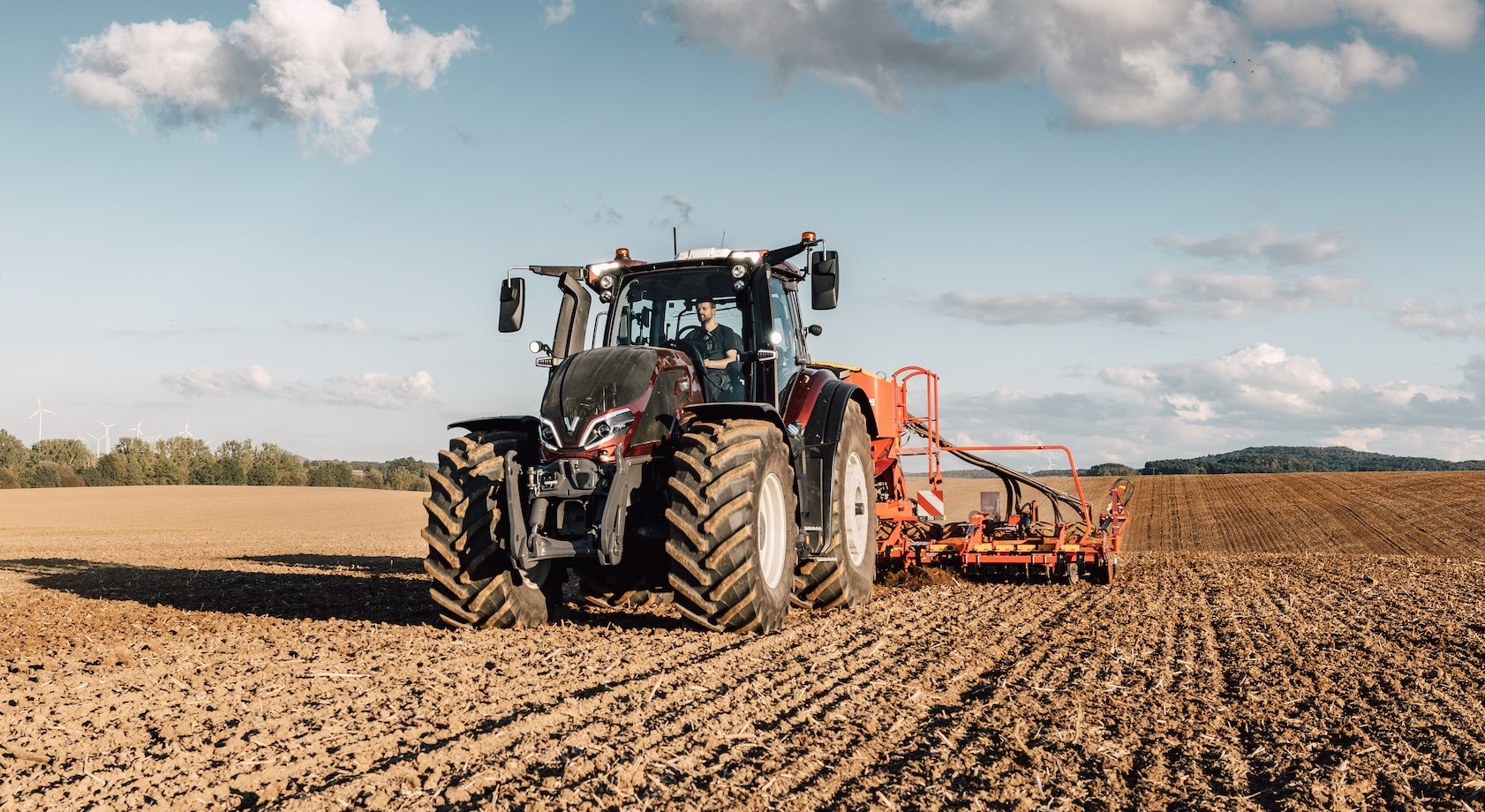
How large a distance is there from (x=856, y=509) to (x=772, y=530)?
6.99 ft

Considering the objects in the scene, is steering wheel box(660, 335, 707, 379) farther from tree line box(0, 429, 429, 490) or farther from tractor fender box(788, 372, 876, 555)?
tree line box(0, 429, 429, 490)

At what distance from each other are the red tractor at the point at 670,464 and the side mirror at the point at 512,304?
0.04ft

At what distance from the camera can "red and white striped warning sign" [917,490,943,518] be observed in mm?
12273

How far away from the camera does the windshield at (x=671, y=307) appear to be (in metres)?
8.58

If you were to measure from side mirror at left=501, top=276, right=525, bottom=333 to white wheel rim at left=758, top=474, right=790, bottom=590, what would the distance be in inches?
90.4

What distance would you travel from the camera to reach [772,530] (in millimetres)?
7699

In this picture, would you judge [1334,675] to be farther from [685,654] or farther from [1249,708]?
[685,654]

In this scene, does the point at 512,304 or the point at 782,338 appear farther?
the point at 782,338

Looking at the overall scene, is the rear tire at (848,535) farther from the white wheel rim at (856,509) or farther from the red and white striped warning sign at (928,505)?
the red and white striped warning sign at (928,505)

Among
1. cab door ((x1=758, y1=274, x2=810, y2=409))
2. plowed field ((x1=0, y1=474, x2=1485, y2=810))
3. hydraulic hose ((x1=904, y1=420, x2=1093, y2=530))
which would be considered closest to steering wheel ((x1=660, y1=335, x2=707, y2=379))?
cab door ((x1=758, y1=274, x2=810, y2=409))

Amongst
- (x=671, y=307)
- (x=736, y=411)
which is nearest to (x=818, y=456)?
(x=736, y=411)

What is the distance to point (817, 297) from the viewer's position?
809 centimetres

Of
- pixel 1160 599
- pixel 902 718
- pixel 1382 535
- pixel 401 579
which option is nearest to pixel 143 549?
pixel 401 579

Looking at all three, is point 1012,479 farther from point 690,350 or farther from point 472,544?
point 472,544
